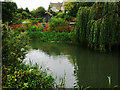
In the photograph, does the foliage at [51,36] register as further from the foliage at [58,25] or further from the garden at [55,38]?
the foliage at [58,25]

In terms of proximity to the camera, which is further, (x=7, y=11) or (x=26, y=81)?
(x=7, y=11)

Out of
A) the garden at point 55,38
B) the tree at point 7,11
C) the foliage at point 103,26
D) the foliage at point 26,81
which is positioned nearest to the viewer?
the foliage at point 26,81

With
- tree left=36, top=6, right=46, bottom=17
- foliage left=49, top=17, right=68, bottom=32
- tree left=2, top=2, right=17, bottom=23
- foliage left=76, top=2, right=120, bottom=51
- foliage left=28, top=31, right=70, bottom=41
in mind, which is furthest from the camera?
tree left=36, top=6, right=46, bottom=17

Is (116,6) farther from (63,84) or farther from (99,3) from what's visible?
(63,84)

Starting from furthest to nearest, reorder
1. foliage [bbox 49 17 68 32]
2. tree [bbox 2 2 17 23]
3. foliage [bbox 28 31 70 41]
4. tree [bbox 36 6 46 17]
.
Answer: tree [bbox 36 6 46 17]
tree [bbox 2 2 17 23]
foliage [bbox 49 17 68 32]
foliage [bbox 28 31 70 41]

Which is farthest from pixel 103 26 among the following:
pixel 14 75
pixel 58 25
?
pixel 58 25

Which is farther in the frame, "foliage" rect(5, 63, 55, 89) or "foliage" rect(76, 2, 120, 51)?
"foliage" rect(76, 2, 120, 51)

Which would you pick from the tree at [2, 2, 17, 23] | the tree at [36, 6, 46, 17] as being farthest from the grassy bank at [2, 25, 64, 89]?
the tree at [36, 6, 46, 17]

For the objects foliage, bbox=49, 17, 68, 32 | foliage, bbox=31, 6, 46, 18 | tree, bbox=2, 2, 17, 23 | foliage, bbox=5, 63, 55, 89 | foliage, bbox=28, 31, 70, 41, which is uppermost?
foliage, bbox=31, 6, 46, 18

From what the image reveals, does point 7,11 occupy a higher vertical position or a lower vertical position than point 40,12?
lower

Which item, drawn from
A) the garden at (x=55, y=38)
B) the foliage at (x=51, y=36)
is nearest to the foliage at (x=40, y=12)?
the garden at (x=55, y=38)

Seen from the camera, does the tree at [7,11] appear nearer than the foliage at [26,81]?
No

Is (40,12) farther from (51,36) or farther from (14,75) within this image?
(14,75)

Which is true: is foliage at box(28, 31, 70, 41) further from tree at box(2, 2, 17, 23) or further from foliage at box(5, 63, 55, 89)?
foliage at box(5, 63, 55, 89)
